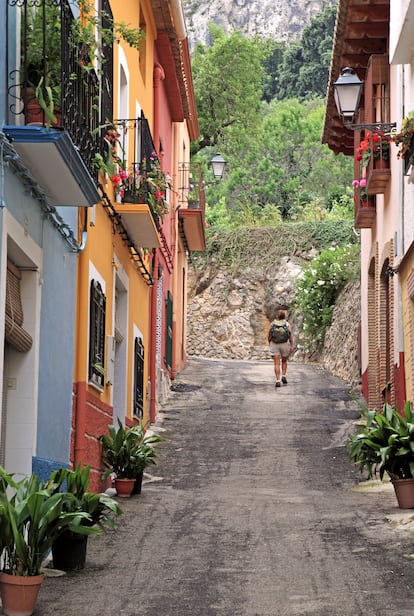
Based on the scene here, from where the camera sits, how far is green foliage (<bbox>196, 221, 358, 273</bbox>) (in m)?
35.3

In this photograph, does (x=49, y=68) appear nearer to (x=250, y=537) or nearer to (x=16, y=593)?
(x=16, y=593)

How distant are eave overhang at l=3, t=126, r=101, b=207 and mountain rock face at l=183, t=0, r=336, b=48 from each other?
84.1 m

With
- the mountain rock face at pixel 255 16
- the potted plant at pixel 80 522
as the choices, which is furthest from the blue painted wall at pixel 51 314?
the mountain rock face at pixel 255 16

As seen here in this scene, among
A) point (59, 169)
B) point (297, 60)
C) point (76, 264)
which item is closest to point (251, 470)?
point (76, 264)

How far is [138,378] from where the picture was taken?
53.9ft

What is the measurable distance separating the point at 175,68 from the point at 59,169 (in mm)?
12105

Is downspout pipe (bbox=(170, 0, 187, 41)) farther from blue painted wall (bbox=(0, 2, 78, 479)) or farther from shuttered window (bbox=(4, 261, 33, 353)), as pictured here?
shuttered window (bbox=(4, 261, 33, 353))

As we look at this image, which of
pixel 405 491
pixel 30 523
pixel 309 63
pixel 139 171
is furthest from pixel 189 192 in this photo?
pixel 309 63

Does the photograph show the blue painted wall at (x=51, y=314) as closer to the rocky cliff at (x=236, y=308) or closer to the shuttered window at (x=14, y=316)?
the shuttered window at (x=14, y=316)

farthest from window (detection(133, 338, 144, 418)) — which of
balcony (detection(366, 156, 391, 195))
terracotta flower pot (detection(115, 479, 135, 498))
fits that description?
balcony (detection(366, 156, 391, 195))

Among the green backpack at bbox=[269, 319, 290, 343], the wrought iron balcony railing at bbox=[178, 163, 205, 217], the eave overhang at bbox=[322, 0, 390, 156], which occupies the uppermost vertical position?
the eave overhang at bbox=[322, 0, 390, 156]

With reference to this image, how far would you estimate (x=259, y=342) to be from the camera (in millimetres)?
35438

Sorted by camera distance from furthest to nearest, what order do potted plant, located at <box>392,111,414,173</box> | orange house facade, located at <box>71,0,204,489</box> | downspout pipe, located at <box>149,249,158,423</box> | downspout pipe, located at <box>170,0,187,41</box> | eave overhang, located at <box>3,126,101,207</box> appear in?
downspout pipe, located at <box>149,249,158,423</box> < downspout pipe, located at <box>170,0,187,41</box> < potted plant, located at <box>392,111,414,173</box> < orange house facade, located at <box>71,0,204,489</box> < eave overhang, located at <box>3,126,101,207</box>

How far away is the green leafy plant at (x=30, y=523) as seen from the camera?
274 inches
